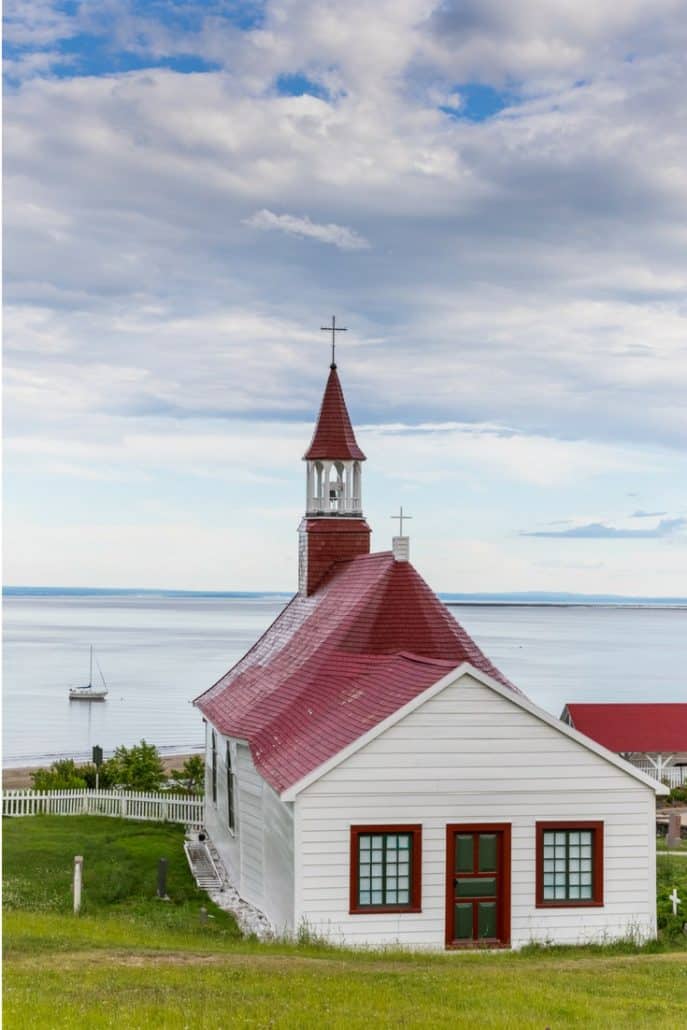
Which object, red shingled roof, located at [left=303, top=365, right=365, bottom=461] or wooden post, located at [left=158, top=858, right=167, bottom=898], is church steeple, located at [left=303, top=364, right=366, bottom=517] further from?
wooden post, located at [left=158, top=858, right=167, bottom=898]

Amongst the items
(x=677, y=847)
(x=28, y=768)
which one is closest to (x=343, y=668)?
(x=677, y=847)

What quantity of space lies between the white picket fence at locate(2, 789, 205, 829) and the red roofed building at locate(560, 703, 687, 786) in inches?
648

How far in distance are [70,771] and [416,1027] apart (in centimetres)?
2852

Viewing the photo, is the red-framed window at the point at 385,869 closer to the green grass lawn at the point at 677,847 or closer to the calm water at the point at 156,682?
the green grass lawn at the point at 677,847

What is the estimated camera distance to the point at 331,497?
99.6ft

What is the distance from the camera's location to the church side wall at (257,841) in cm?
1855

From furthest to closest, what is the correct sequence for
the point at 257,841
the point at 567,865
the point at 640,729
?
the point at 640,729, the point at 257,841, the point at 567,865

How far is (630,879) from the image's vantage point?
1867cm

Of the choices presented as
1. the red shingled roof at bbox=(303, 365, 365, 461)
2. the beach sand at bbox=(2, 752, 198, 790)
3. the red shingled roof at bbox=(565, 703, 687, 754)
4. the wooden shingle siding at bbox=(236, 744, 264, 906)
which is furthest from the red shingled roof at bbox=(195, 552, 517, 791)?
the beach sand at bbox=(2, 752, 198, 790)

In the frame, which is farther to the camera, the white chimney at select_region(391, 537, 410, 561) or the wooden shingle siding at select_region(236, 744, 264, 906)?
the white chimney at select_region(391, 537, 410, 561)

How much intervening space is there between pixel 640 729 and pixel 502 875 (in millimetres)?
27710

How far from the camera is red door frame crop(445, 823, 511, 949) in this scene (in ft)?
59.1

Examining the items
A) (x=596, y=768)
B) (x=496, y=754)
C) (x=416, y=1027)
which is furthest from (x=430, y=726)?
(x=416, y=1027)

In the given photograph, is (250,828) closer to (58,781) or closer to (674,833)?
(674,833)
